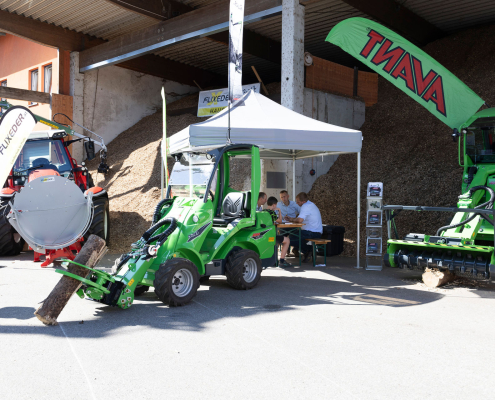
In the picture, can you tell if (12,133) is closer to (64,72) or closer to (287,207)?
(287,207)

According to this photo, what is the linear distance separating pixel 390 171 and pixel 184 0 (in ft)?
24.5

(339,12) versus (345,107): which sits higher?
(339,12)

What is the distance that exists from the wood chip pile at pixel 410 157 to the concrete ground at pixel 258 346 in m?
4.49

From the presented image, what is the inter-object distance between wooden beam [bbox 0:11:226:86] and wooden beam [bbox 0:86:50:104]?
701mm

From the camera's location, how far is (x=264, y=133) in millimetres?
7594

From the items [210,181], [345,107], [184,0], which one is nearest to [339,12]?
[345,107]

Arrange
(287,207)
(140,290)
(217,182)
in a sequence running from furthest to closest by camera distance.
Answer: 1. (287,207)
2. (217,182)
3. (140,290)

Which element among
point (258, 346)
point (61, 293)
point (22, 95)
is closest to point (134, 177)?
point (22, 95)

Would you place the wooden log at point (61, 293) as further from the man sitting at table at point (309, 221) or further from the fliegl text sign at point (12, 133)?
the man sitting at table at point (309, 221)

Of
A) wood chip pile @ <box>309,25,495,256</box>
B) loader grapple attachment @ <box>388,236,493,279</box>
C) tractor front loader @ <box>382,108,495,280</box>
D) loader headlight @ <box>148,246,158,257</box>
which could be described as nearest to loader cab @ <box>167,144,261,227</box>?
loader headlight @ <box>148,246,158,257</box>

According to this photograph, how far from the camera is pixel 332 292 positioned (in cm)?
663

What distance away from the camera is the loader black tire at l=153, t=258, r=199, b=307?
5383 mm

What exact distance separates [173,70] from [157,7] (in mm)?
6397

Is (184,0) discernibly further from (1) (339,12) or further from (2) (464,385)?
(2) (464,385)
